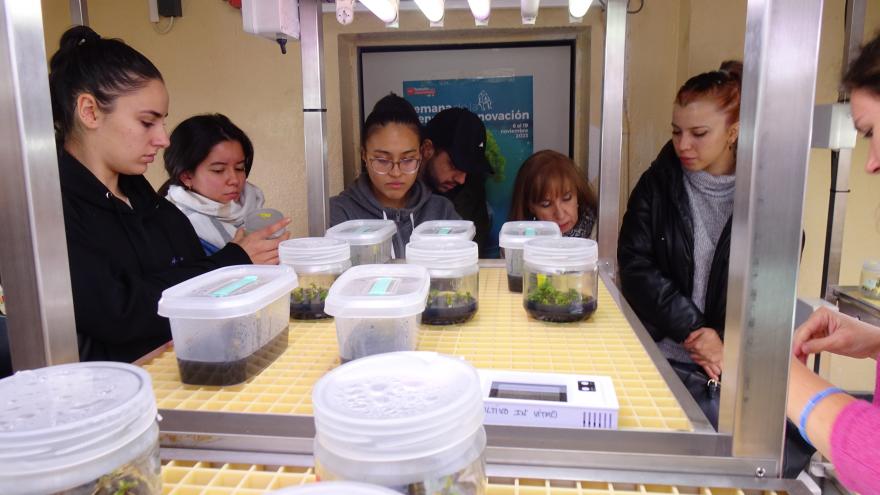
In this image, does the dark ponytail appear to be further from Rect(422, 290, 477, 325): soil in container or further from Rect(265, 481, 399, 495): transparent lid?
Rect(265, 481, 399, 495): transparent lid

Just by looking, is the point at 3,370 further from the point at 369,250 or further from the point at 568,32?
the point at 568,32

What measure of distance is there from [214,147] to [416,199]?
2.83 ft

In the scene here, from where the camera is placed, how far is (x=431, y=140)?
2.86 m

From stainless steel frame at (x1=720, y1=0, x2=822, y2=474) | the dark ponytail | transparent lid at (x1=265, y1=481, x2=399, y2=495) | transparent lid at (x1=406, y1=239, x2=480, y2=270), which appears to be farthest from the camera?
the dark ponytail

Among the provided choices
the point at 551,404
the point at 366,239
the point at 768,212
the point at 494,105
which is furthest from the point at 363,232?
the point at 494,105

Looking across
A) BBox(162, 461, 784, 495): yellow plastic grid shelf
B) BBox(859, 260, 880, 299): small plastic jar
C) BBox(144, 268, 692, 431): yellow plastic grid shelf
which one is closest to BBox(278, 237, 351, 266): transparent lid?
BBox(144, 268, 692, 431): yellow plastic grid shelf

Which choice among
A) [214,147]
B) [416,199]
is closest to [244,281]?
[416,199]

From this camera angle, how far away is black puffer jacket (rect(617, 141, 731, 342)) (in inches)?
79.3

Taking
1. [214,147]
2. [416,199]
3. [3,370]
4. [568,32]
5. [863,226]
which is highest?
[568,32]

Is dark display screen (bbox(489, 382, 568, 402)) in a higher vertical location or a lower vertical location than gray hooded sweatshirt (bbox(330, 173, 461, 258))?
lower

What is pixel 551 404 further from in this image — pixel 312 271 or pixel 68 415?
pixel 312 271

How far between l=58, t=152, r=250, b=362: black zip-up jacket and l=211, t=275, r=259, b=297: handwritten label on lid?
1.16ft

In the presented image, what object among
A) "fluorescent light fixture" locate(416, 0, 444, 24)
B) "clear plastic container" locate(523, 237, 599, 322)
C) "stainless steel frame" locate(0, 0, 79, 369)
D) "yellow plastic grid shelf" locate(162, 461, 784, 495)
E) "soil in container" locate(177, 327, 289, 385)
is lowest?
"yellow plastic grid shelf" locate(162, 461, 784, 495)

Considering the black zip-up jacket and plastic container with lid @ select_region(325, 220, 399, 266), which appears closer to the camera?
the black zip-up jacket
